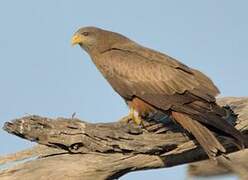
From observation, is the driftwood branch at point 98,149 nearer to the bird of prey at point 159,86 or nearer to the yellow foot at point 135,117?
the yellow foot at point 135,117

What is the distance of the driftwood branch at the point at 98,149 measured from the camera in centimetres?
797

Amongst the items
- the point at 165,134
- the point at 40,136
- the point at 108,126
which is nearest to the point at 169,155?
the point at 165,134

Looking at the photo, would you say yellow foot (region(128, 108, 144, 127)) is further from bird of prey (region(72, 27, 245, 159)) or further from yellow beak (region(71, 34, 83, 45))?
yellow beak (region(71, 34, 83, 45))

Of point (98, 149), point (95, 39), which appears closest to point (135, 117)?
point (98, 149)

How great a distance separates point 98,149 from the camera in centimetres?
826

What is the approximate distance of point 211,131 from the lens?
26.5 feet

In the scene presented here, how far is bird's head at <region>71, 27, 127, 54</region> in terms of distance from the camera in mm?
9648

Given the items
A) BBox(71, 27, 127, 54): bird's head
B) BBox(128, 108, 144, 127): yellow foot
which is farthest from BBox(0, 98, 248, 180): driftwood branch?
BBox(71, 27, 127, 54): bird's head

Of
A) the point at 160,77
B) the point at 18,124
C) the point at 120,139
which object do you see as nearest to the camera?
the point at 18,124

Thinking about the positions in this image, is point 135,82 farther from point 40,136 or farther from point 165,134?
point 40,136

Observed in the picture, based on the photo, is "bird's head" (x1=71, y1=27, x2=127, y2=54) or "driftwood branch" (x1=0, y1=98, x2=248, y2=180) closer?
"driftwood branch" (x1=0, y1=98, x2=248, y2=180)

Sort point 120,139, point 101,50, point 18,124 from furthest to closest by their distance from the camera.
Answer: point 101,50, point 120,139, point 18,124

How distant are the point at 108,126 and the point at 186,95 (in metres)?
0.95

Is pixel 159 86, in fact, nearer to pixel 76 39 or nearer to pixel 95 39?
pixel 95 39
